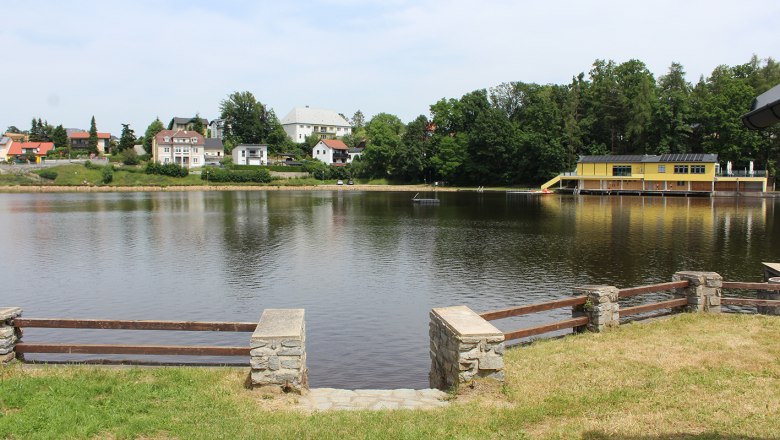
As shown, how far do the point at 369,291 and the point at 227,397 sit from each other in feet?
57.2

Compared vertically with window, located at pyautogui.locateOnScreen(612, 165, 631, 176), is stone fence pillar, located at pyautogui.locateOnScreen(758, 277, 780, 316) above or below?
below

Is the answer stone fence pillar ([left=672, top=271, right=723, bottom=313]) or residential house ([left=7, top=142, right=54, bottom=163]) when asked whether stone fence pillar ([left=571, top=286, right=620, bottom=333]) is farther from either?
residential house ([left=7, top=142, right=54, bottom=163])

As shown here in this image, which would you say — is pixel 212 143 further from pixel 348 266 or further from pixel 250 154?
pixel 348 266

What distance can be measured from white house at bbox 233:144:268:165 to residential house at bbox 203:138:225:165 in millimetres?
6611

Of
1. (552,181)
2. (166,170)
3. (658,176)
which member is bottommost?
(552,181)

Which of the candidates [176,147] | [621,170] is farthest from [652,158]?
[176,147]

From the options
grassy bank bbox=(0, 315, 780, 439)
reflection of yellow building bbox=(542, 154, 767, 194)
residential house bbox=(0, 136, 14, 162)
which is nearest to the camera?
grassy bank bbox=(0, 315, 780, 439)

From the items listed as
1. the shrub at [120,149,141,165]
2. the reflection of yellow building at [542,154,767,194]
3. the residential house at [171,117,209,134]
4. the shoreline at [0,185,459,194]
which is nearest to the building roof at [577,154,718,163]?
the reflection of yellow building at [542,154,767,194]

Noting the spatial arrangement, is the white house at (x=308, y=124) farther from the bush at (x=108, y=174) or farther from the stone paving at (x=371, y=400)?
the stone paving at (x=371, y=400)

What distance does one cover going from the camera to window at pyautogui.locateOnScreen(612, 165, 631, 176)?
4040 inches

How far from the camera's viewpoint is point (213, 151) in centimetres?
16000

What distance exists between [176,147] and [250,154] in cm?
1880

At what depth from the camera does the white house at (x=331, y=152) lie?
163500 mm

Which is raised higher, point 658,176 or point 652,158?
point 652,158
